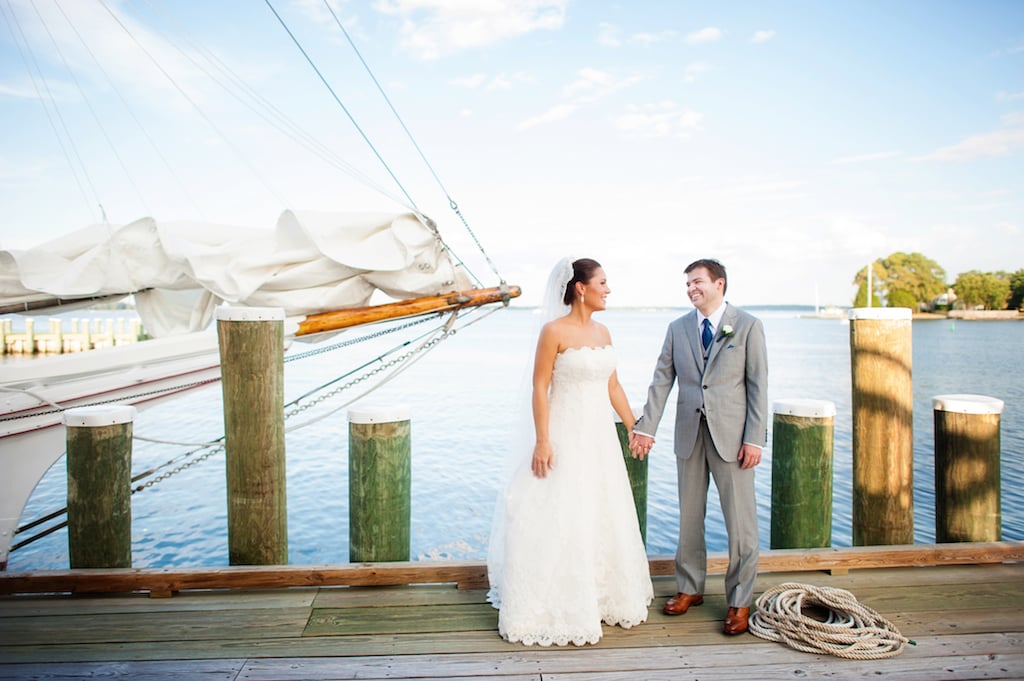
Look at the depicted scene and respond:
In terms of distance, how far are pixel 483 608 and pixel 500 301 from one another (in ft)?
12.4

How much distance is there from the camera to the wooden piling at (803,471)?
4.39 meters

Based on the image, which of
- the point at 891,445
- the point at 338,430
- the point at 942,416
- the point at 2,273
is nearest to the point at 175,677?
the point at 2,273

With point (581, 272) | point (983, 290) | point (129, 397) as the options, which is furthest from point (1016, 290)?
point (129, 397)

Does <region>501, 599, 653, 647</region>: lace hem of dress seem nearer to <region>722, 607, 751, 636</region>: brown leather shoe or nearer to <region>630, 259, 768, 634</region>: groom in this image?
<region>630, 259, 768, 634</region>: groom

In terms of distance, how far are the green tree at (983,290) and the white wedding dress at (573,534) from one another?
11168cm

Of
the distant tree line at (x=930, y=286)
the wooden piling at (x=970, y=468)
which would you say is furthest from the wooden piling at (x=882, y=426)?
the distant tree line at (x=930, y=286)

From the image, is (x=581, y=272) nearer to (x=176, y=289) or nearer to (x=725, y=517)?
(x=725, y=517)

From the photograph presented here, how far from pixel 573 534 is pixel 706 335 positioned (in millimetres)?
1270

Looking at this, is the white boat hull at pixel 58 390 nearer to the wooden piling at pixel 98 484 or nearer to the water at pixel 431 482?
the wooden piling at pixel 98 484

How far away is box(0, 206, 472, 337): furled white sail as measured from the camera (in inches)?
213

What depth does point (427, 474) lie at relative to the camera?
42.7 ft

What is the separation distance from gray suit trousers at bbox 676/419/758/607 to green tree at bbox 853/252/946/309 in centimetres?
10256

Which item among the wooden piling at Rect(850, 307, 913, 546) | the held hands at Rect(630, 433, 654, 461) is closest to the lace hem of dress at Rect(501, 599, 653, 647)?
the held hands at Rect(630, 433, 654, 461)

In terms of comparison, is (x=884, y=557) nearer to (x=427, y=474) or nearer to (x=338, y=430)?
(x=427, y=474)
